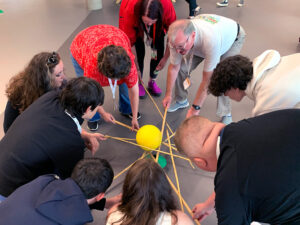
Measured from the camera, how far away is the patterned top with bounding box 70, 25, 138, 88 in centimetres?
189

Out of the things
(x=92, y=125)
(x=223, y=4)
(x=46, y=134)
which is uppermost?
(x=223, y=4)

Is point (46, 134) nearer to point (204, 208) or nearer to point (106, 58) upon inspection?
point (106, 58)

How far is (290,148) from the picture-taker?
0.95 m

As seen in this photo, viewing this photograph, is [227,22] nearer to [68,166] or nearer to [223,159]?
[223,159]

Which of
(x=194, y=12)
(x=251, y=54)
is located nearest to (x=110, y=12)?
(x=194, y=12)

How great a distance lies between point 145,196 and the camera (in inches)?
43.7

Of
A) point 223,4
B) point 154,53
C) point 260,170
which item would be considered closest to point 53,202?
point 260,170

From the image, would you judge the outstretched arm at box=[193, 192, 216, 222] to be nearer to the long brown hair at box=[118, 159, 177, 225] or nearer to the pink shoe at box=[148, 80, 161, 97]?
the long brown hair at box=[118, 159, 177, 225]

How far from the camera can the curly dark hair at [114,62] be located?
5.42ft

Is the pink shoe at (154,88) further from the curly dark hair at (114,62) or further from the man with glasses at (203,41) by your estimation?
the curly dark hair at (114,62)

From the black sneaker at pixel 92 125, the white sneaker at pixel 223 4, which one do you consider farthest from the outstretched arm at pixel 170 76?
the white sneaker at pixel 223 4

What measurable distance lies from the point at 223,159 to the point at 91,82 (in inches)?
35.7

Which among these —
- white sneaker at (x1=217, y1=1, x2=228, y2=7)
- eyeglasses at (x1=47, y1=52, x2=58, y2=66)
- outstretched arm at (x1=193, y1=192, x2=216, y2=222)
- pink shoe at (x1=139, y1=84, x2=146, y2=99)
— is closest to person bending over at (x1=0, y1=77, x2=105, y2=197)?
eyeglasses at (x1=47, y1=52, x2=58, y2=66)

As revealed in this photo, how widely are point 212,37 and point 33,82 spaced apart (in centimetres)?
144
